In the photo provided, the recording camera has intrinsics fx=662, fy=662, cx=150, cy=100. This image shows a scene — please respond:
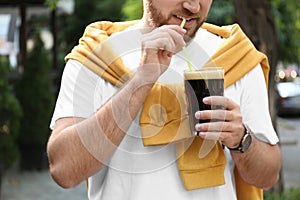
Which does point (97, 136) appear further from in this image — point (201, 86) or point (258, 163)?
point (258, 163)

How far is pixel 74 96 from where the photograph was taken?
210cm

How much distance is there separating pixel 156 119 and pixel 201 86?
20cm

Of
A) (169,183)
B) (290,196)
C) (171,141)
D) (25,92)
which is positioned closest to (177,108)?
(171,141)

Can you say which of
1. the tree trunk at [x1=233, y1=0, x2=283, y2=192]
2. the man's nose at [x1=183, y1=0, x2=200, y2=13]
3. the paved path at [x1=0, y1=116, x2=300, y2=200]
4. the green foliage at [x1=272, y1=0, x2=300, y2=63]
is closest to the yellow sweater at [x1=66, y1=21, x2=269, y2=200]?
the man's nose at [x1=183, y1=0, x2=200, y2=13]

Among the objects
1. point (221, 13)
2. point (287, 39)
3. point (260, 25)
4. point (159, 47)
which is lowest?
point (287, 39)

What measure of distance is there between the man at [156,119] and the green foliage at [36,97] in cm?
824

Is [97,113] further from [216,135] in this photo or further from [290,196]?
[290,196]

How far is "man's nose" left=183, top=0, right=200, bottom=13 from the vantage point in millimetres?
2025

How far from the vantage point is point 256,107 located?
2.19 m

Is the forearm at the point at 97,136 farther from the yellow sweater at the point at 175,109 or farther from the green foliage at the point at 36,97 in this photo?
the green foliage at the point at 36,97

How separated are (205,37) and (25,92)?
8.55 metres

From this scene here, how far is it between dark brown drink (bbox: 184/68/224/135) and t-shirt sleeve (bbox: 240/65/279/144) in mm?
226

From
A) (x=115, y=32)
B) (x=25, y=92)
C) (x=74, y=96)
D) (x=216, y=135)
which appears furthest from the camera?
(x=25, y=92)

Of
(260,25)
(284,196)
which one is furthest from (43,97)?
(284,196)
